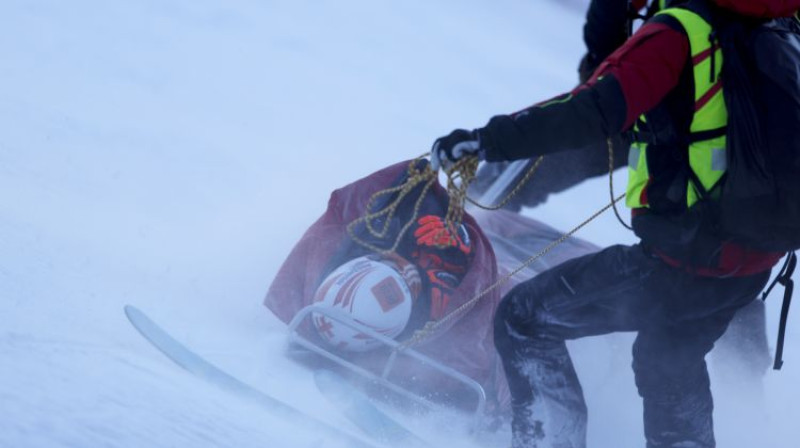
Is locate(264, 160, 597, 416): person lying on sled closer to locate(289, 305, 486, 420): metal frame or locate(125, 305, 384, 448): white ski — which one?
locate(289, 305, 486, 420): metal frame

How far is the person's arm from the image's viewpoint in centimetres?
163

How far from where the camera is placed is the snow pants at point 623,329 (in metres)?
1.87

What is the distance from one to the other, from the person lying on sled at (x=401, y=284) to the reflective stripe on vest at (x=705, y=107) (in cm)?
86

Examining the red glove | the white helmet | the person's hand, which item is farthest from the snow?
the person's hand

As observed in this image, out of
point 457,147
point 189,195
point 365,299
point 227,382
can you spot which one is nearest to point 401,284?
point 365,299

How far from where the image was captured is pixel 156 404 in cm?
167

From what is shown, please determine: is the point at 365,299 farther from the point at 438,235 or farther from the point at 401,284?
the point at 438,235

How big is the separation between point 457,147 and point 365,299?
77 cm

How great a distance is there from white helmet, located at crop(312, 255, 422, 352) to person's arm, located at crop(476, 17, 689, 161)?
802 mm

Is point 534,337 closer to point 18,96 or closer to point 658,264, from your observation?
point 658,264

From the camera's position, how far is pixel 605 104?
1646 millimetres

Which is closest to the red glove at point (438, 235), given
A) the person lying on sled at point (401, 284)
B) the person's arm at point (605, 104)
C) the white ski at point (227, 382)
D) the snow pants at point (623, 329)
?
the person lying on sled at point (401, 284)

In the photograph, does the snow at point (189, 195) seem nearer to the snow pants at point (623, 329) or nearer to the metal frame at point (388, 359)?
the metal frame at point (388, 359)

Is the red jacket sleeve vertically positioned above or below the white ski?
above
